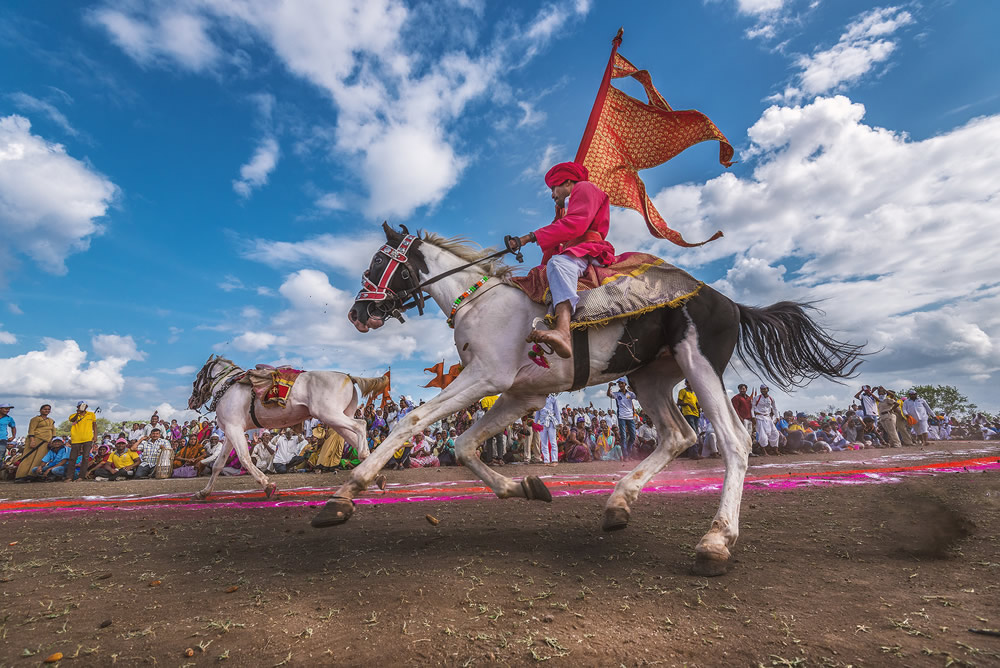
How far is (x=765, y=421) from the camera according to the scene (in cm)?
1537

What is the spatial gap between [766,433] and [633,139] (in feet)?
41.7

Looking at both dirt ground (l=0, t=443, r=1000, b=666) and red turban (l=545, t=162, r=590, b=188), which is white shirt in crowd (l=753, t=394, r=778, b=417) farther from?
red turban (l=545, t=162, r=590, b=188)

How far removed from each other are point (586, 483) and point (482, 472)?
465 centimetres

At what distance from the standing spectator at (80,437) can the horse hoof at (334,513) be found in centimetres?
1420

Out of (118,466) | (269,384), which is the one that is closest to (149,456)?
(118,466)

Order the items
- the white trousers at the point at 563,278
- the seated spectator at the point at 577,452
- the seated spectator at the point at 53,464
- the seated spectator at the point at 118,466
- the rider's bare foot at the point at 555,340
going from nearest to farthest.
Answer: the rider's bare foot at the point at 555,340 < the white trousers at the point at 563,278 < the seated spectator at the point at 53,464 < the seated spectator at the point at 118,466 < the seated spectator at the point at 577,452

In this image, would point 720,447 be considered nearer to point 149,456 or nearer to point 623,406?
point 623,406

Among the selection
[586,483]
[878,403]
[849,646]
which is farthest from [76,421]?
[878,403]

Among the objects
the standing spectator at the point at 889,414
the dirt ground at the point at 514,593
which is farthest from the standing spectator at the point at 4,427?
the standing spectator at the point at 889,414

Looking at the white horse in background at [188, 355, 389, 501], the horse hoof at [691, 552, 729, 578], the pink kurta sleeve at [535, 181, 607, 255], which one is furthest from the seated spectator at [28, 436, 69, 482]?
the horse hoof at [691, 552, 729, 578]

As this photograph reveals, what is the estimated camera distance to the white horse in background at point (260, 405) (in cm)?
792

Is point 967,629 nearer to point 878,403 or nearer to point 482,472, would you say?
point 482,472

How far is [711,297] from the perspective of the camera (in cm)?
430

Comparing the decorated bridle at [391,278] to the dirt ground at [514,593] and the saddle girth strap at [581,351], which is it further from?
the dirt ground at [514,593]
